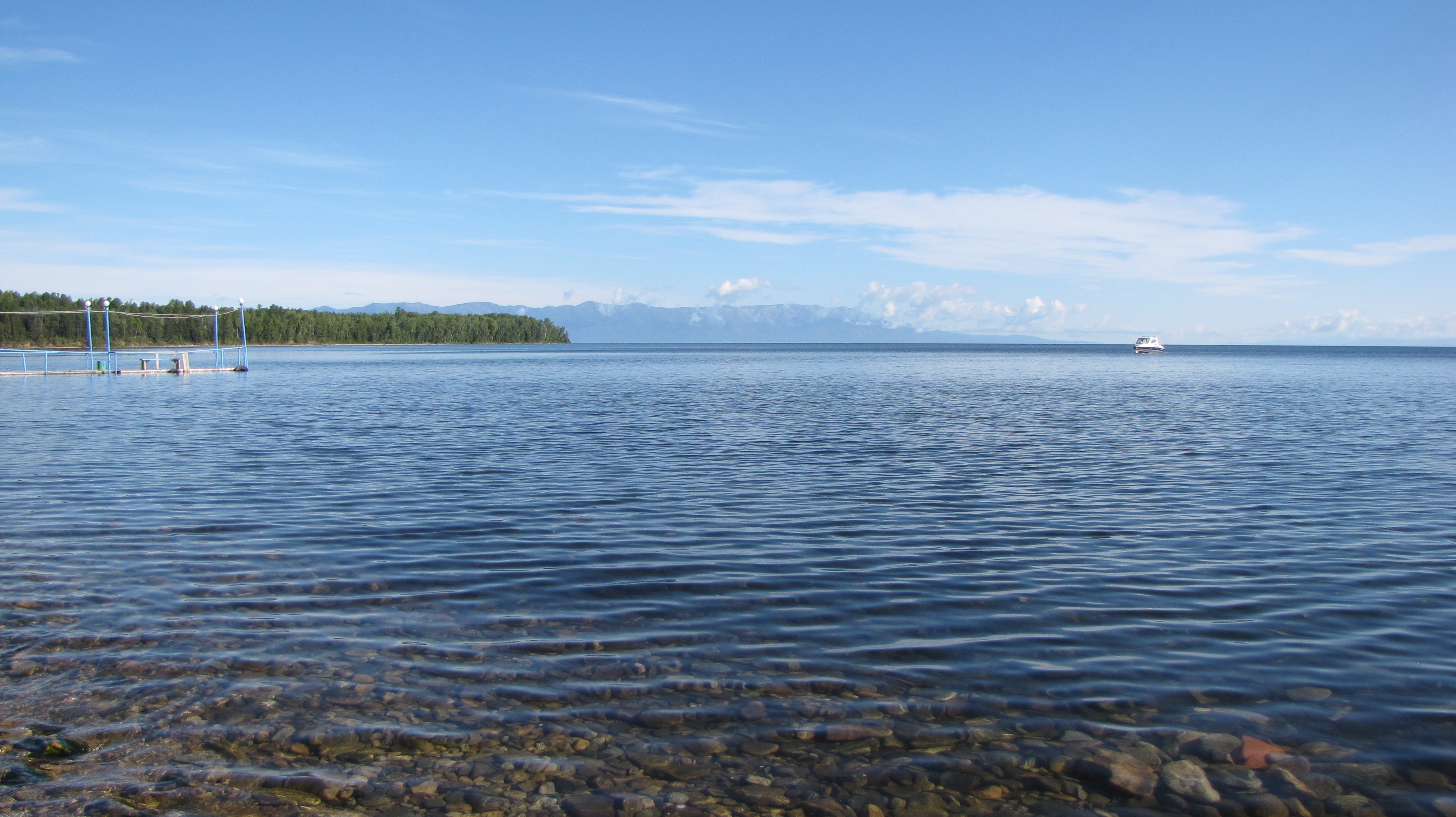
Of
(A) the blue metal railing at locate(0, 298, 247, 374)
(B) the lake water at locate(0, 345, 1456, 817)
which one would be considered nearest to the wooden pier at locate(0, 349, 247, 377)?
(A) the blue metal railing at locate(0, 298, 247, 374)

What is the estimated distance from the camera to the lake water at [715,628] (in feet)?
22.0

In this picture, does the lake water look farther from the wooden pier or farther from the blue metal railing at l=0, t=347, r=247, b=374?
the wooden pier

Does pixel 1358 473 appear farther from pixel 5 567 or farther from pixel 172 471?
pixel 172 471

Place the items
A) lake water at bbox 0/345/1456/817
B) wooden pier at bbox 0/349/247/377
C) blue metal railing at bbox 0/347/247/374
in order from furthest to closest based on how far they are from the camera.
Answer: blue metal railing at bbox 0/347/247/374
wooden pier at bbox 0/349/247/377
lake water at bbox 0/345/1456/817

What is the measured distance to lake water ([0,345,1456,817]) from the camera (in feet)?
22.0

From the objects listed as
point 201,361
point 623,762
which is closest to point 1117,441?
point 623,762

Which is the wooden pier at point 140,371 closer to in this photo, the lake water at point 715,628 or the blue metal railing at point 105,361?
the blue metal railing at point 105,361

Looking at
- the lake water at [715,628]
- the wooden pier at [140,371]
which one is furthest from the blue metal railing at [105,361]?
the lake water at [715,628]

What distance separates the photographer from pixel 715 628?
32.8 ft

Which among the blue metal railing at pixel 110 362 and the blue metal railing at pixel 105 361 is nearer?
the blue metal railing at pixel 105 361

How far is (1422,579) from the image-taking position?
12.1 metres

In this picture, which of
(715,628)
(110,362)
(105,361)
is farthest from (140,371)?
(715,628)

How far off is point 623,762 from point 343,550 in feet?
27.8

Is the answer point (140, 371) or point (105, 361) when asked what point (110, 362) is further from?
point (105, 361)
